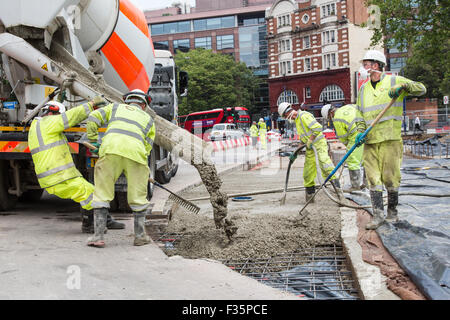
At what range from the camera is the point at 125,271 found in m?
3.88

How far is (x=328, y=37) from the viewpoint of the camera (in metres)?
51.0

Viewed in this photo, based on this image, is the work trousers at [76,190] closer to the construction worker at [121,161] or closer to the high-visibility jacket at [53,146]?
the high-visibility jacket at [53,146]

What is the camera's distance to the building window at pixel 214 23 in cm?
6981

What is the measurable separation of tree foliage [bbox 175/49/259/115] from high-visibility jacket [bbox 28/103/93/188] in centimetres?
4519

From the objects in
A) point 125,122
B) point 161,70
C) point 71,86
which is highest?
point 161,70

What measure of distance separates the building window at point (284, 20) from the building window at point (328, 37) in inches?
195

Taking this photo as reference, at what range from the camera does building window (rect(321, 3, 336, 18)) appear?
50.2 m

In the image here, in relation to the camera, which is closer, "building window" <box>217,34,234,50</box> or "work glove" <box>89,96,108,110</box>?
"work glove" <box>89,96,108,110</box>

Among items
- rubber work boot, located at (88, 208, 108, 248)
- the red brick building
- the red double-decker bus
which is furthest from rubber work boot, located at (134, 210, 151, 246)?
the red brick building

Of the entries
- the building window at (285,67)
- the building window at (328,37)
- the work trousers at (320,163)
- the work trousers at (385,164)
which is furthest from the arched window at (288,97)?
the work trousers at (385,164)

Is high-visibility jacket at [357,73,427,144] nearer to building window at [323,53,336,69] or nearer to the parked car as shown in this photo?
the parked car

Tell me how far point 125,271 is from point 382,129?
3014 millimetres
